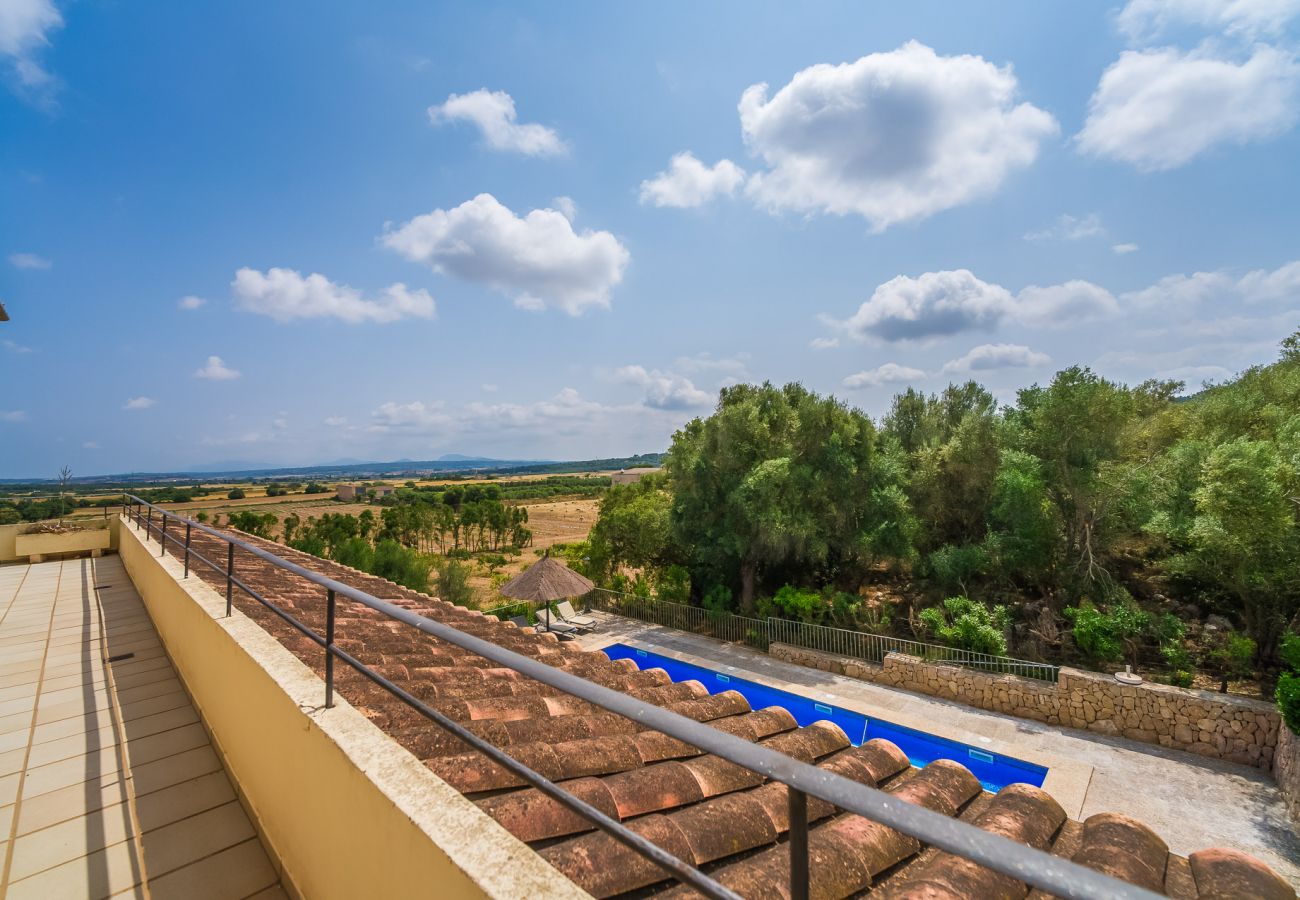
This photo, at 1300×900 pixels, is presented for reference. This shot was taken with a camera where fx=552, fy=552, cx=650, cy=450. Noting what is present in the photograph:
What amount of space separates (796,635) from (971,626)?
162 inches

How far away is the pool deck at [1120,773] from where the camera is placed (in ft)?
24.1

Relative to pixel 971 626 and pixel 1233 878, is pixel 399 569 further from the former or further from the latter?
pixel 1233 878

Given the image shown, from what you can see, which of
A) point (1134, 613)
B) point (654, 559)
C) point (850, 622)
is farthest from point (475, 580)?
point (1134, 613)

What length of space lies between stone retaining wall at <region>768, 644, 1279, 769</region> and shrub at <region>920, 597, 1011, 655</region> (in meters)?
0.60

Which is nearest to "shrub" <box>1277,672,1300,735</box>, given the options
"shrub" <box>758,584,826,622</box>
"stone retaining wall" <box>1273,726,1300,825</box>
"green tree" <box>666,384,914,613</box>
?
"stone retaining wall" <box>1273,726,1300,825</box>

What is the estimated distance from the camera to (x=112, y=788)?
2660 millimetres

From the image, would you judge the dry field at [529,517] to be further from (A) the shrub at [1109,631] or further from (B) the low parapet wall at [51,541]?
(A) the shrub at [1109,631]

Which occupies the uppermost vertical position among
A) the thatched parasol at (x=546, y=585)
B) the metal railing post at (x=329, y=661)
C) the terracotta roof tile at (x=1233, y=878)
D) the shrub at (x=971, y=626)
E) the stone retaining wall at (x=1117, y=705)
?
the metal railing post at (x=329, y=661)

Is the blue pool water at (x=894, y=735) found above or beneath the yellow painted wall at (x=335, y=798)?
beneath

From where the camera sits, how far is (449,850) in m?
1.30

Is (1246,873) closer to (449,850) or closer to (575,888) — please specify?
(575,888)

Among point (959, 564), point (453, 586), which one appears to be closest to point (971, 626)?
point (959, 564)

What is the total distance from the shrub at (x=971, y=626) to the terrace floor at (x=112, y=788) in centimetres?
1302

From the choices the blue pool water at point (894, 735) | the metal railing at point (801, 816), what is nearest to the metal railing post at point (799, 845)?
the metal railing at point (801, 816)
